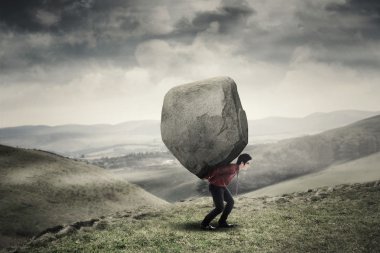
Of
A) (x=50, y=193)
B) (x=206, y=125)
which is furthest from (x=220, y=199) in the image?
(x=50, y=193)

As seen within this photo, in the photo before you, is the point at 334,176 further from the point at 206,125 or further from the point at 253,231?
the point at 206,125

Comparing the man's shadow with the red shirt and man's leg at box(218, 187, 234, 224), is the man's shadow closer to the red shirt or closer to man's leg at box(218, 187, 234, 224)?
man's leg at box(218, 187, 234, 224)

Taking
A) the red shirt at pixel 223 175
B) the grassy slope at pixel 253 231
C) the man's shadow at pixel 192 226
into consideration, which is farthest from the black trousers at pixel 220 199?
the grassy slope at pixel 253 231

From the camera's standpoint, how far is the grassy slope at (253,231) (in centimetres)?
999

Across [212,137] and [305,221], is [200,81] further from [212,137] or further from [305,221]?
[305,221]

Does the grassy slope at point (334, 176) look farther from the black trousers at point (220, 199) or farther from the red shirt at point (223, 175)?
the red shirt at point (223, 175)

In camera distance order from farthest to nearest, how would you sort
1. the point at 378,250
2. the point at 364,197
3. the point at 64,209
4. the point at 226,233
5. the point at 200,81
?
the point at 64,209 → the point at 364,197 → the point at 200,81 → the point at 226,233 → the point at 378,250

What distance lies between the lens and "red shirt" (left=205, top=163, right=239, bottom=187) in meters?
11.9

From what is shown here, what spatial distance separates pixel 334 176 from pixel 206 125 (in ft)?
122

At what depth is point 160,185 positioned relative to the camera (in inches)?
3014

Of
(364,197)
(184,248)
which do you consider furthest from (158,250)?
(364,197)

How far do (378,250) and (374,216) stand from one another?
3442 millimetres

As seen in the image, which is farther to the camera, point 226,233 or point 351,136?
point 351,136

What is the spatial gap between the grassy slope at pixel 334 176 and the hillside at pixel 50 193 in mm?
22326
